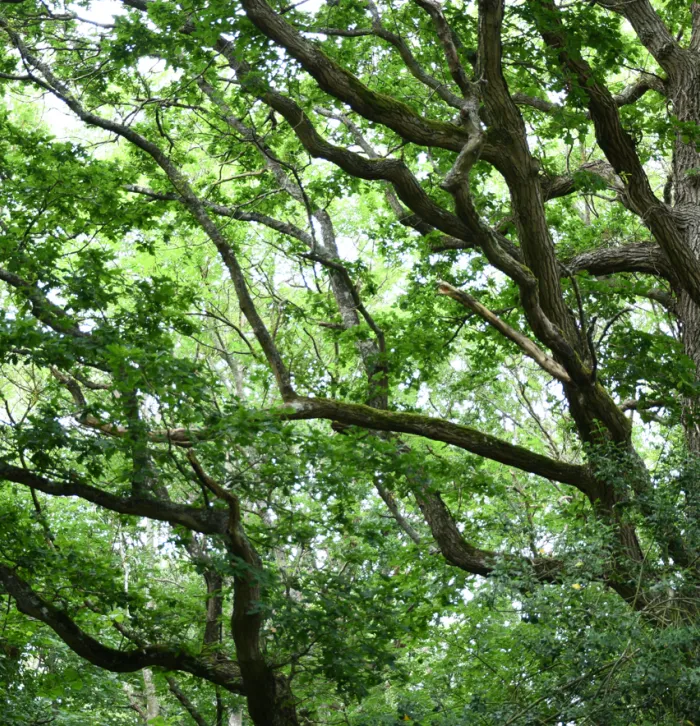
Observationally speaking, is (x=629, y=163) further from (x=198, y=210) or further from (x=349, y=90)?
(x=198, y=210)

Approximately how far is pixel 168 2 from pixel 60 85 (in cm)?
140

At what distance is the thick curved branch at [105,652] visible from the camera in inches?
260

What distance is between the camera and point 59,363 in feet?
20.8

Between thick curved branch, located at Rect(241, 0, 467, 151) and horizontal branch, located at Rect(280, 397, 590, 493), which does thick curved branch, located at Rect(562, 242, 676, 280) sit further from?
thick curved branch, located at Rect(241, 0, 467, 151)

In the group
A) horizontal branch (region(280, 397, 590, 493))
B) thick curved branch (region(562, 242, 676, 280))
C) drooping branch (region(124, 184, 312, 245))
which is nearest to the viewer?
horizontal branch (region(280, 397, 590, 493))

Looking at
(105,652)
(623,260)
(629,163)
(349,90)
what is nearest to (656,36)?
(629,163)

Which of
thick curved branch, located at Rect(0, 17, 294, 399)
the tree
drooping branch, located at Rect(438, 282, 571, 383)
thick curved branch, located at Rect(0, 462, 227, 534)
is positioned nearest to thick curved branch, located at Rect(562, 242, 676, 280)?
the tree

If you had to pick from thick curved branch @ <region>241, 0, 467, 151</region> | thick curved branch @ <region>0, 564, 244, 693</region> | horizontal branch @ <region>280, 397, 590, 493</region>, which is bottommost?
thick curved branch @ <region>0, 564, 244, 693</region>

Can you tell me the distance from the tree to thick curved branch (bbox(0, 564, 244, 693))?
0.9 inches

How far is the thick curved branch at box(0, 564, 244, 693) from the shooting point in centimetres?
661

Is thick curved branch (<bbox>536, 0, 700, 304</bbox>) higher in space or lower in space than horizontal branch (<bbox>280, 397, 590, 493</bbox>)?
higher

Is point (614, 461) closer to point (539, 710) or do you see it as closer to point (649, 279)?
point (539, 710)

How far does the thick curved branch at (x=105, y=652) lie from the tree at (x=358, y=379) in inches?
0.9

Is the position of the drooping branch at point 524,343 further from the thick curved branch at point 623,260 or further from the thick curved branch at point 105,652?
the thick curved branch at point 105,652
